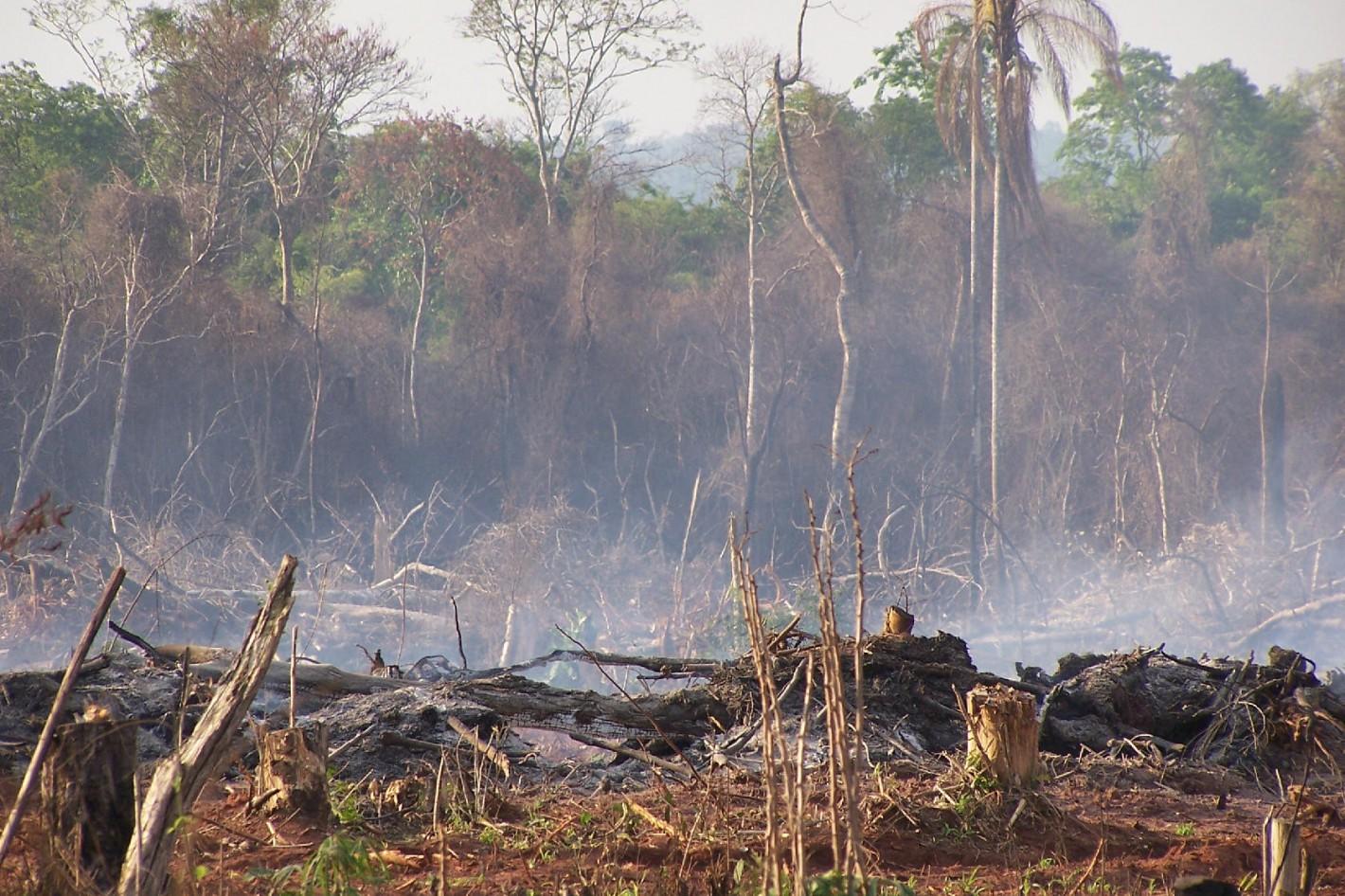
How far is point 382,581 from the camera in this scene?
57.8 ft

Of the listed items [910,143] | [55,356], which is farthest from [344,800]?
[910,143]

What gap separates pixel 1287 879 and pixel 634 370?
784 inches

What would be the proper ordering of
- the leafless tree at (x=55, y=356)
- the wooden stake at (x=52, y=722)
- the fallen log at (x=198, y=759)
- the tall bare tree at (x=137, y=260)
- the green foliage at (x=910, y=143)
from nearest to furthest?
the wooden stake at (x=52, y=722) → the fallen log at (x=198, y=759) → the leafless tree at (x=55, y=356) → the tall bare tree at (x=137, y=260) → the green foliage at (x=910, y=143)

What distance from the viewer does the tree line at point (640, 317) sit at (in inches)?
764

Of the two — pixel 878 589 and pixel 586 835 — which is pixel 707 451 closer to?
pixel 878 589

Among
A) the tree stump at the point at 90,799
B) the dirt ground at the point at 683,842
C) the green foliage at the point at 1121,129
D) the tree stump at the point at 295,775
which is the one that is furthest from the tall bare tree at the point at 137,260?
the green foliage at the point at 1121,129

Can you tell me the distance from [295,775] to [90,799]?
46.1 inches

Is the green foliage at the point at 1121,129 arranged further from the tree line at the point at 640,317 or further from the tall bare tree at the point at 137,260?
the tall bare tree at the point at 137,260

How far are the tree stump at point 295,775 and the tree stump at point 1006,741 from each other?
2352 millimetres

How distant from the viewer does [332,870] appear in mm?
3102


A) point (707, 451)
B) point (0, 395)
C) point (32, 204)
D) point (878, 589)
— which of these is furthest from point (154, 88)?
point (878, 589)

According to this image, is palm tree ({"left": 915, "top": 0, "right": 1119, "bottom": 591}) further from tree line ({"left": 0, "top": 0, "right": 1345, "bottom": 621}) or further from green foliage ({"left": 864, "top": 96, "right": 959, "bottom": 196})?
green foliage ({"left": 864, "top": 96, "right": 959, "bottom": 196})

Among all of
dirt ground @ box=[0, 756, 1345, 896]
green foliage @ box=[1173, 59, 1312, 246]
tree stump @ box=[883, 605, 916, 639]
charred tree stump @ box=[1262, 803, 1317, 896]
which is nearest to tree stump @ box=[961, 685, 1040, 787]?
dirt ground @ box=[0, 756, 1345, 896]

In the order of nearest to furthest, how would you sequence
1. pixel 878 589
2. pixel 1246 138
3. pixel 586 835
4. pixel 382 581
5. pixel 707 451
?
pixel 586 835, pixel 382 581, pixel 878 589, pixel 707 451, pixel 1246 138
